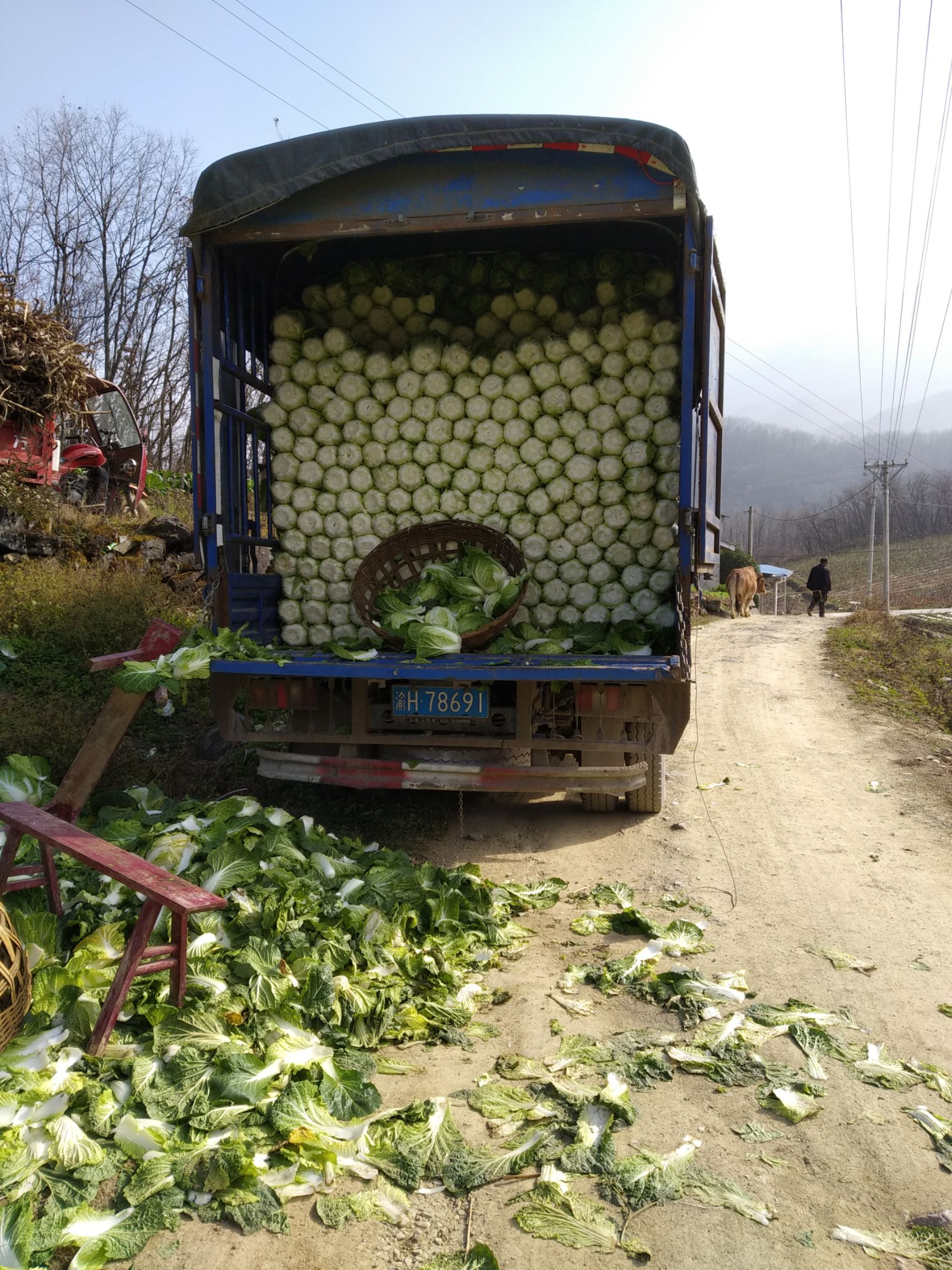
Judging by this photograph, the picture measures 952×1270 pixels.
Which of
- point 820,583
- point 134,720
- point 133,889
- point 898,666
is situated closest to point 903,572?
point 820,583

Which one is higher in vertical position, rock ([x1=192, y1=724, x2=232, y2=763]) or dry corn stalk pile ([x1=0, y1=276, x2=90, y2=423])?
dry corn stalk pile ([x1=0, y1=276, x2=90, y2=423])

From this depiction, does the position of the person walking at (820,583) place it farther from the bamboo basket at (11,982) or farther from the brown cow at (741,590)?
the bamboo basket at (11,982)

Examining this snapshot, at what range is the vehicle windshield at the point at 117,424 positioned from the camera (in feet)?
44.6

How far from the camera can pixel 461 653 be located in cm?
548

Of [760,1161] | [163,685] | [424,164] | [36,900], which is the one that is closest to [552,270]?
[424,164]

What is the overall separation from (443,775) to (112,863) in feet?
7.49

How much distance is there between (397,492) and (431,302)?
1.46 metres

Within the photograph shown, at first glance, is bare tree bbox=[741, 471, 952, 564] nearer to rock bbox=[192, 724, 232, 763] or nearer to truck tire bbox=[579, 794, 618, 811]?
truck tire bbox=[579, 794, 618, 811]

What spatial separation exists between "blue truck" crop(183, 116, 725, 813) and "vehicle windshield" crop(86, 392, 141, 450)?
27.5 feet

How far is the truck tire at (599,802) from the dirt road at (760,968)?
91mm

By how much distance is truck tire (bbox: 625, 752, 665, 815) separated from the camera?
6.02 metres

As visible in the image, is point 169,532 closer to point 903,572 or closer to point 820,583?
point 820,583

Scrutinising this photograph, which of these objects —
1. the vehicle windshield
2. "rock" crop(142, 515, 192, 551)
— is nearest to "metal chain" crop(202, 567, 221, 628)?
"rock" crop(142, 515, 192, 551)

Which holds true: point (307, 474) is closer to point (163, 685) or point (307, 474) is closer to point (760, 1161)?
point (163, 685)
